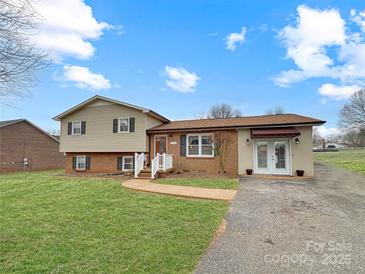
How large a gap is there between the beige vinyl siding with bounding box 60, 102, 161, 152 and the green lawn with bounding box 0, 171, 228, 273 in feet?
27.8

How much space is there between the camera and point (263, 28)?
1444 cm

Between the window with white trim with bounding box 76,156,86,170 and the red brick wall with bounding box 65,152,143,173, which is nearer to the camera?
the red brick wall with bounding box 65,152,143,173

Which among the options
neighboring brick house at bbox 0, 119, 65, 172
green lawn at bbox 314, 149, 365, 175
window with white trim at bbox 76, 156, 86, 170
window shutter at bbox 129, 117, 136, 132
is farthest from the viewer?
neighboring brick house at bbox 0, 119, 65, 172

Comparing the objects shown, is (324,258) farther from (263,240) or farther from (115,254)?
(115,254)

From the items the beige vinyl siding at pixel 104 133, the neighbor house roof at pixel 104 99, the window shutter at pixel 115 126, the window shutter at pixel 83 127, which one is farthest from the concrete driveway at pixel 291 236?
the window shutter at pixel 83 127

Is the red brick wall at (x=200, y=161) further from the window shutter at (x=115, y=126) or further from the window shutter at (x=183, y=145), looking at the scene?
the window shutter at (x=115, y=126)

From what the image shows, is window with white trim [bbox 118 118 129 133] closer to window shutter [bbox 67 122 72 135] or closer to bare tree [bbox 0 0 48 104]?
window shutter [bbox 67 122 72 135]

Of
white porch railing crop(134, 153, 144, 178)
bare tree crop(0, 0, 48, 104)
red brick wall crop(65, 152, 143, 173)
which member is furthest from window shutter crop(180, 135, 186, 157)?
bare tree crop(0, 0, 48, 104)

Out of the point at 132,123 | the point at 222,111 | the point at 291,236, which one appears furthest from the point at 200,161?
the point at 222,111

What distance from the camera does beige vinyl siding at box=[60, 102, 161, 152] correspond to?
17.4m

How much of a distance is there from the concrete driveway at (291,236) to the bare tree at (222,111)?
36.7 metres

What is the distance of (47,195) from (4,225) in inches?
156

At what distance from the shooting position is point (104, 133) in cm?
1847

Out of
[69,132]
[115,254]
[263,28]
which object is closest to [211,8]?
[263,28]
